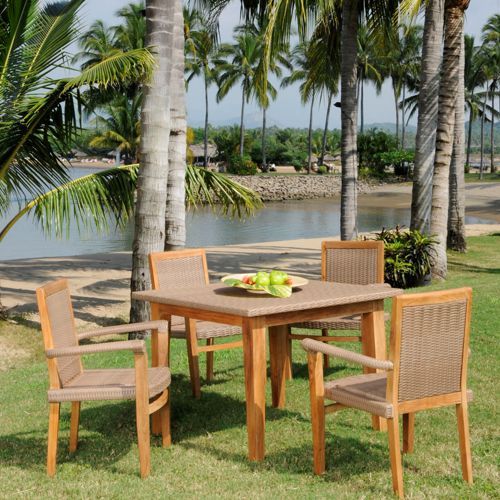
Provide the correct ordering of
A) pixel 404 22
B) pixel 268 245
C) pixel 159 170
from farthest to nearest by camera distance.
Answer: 1. pixel 268 245
2. pixel 404 22
3. pixel 159 170

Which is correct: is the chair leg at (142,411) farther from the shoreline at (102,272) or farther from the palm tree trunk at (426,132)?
the palm tree trunk at (426,132)

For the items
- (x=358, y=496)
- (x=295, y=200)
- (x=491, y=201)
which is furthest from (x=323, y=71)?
(x=295, y=200)

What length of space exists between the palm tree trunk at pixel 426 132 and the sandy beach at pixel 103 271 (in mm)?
2069

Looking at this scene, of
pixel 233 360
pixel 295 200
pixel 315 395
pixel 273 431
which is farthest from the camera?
pixel 295 200

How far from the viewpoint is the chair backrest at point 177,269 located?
19.3 ft

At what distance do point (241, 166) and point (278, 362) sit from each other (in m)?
54.7

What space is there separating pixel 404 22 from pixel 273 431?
759 cm

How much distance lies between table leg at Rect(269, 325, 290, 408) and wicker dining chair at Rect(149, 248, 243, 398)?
38cm

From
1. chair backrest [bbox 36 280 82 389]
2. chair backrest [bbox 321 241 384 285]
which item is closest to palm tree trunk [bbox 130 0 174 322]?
chair backrest [bbox 321 241 384 285]

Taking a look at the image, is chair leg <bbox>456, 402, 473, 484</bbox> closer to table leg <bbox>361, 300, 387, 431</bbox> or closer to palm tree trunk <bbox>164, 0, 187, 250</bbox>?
table leg <bbox>361, 300, 387, 431</bbox>

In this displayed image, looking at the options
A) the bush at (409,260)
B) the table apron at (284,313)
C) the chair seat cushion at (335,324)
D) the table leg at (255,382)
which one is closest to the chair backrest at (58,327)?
the table apron at (284,313)

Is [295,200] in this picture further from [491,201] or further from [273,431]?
[273,431]

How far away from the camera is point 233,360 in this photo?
6.93 metres

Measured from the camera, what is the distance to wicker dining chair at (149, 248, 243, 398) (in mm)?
5742
